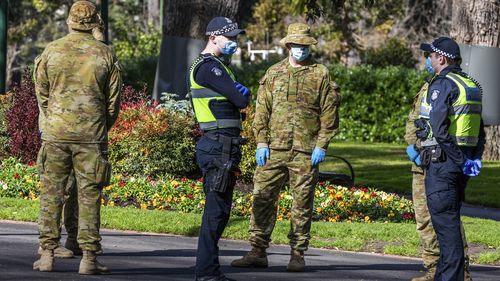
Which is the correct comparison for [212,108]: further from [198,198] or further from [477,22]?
[477,22]

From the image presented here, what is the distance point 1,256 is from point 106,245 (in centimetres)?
143

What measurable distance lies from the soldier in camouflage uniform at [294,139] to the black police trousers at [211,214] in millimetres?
1046

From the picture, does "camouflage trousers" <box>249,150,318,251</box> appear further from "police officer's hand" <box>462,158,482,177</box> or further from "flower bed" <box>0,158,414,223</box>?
"flower bed" <box>0,158,414,223</box>

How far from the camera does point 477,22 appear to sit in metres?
25.0

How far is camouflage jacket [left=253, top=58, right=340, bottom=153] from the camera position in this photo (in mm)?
10844

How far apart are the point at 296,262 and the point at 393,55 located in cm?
2974

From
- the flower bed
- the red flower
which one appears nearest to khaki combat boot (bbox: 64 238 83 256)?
the flower bed

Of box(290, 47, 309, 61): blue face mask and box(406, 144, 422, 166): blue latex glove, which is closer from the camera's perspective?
box(406, 144, 422, 166): blue latex glove

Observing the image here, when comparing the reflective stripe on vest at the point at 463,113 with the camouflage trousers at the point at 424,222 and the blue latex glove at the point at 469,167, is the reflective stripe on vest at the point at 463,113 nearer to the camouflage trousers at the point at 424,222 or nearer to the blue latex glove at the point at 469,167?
the blue latex glove at the point at 469,167

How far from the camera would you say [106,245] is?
11992mm

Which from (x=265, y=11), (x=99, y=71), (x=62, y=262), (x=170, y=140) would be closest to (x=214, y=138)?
(x=99, y=71)

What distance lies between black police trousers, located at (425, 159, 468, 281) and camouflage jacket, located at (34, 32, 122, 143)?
262 cm

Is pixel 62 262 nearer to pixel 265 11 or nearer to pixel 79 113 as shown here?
pixel 79 113

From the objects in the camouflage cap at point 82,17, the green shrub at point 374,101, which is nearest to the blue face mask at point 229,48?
the camouflage cap at point 82,17
